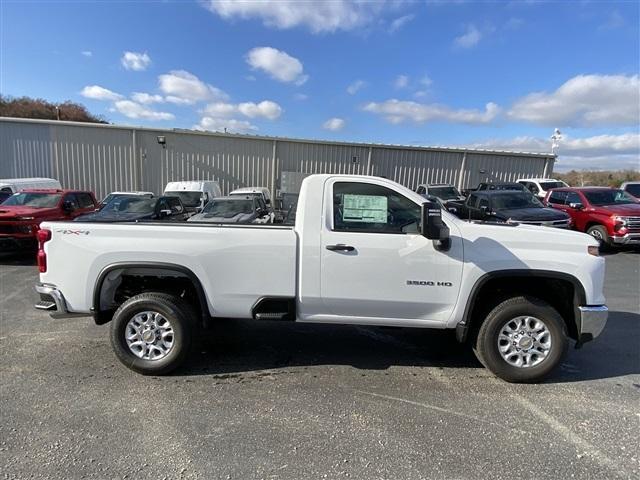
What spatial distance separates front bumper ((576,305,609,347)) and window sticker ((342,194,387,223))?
2.01 meters

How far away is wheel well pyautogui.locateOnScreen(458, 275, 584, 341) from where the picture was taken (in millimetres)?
3982

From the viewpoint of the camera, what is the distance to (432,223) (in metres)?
3.58

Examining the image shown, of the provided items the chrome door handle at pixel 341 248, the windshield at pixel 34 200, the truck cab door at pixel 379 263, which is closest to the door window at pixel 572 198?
the truck cab door at pixel 379 263

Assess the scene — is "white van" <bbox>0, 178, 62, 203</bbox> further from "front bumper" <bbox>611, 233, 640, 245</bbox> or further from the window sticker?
"front bumper" <bbox>611, 233, 640, 245</bbox>

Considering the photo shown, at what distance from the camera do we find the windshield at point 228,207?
10589 mm

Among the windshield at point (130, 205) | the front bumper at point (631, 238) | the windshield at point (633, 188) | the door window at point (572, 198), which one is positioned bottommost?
the front bumper at point (631, 238)

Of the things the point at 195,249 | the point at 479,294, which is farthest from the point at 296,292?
the point at 479,294

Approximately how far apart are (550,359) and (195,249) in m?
3.46

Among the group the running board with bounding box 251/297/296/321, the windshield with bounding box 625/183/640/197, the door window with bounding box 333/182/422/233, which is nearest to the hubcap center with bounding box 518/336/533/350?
the door window with bounding box 333/182/422/233

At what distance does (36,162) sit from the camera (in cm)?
1998

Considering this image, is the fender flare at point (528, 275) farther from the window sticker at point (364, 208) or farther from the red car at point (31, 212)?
the red car at point (31, 212)

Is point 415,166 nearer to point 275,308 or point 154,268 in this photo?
point 275,308

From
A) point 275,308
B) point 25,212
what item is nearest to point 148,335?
point 275,308

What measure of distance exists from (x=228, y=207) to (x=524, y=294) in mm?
8249
